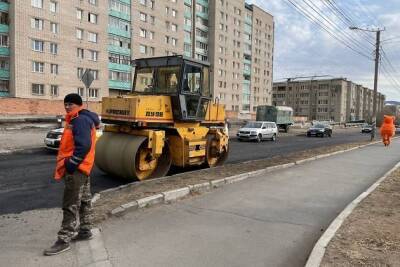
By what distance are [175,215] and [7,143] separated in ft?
50.9

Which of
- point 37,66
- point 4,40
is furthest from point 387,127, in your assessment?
point 4,40

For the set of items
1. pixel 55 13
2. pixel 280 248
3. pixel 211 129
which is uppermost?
pixel 55 13

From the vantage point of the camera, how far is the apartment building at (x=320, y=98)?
145 metres

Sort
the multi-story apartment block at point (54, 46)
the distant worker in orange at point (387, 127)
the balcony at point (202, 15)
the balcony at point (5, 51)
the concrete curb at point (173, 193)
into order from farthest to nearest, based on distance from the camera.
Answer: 1. the balcony at point (202, 15)
2. the multi-story apartment block at point (54, 46)
3. the balcony at point (5, 51)
4. the distant worker in orange at point (387, 127)
5. the concrete curb at point (173, 193)

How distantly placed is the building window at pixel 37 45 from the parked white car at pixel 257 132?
103 ft

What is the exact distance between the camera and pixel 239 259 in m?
5.33

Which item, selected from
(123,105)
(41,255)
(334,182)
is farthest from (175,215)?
(334,182)

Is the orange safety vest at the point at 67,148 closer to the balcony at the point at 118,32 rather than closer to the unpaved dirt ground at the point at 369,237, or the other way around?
the unpaved dirt ground at the point at 369,237

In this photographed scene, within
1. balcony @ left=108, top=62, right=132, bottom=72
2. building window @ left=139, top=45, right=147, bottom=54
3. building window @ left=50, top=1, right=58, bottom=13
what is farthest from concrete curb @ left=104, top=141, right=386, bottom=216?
building window @ left=139, top=45, right=147, bottom=54

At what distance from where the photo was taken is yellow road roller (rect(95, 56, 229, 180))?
10680 millimetres

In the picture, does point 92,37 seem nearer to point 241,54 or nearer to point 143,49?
point 143,49

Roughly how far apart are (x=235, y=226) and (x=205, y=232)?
0.61 m

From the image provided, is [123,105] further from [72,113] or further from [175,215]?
[72,113]

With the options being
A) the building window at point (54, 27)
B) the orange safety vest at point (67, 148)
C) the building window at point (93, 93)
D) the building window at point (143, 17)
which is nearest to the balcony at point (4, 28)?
the building window at point (54, 27)
